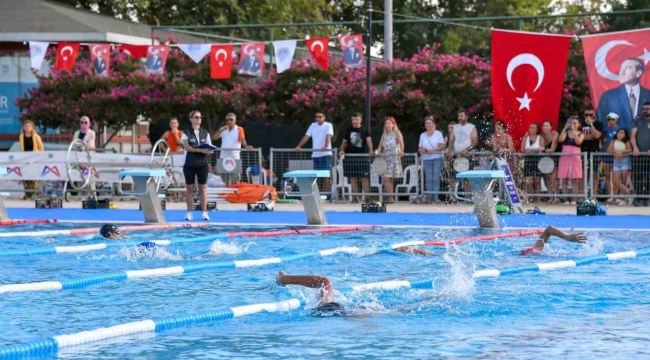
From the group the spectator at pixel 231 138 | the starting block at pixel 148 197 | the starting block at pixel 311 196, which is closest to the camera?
the starting block at pixel 311 196

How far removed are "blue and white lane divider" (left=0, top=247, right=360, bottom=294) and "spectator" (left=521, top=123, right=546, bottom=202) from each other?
730cm

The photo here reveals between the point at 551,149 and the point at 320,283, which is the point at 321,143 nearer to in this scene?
the point at 551,149

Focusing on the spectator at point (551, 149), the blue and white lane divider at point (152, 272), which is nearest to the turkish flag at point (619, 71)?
the spectator at point (551, 149)

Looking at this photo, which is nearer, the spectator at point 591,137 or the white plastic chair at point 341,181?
the spectator at point 591,137

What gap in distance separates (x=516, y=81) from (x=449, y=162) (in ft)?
7.76

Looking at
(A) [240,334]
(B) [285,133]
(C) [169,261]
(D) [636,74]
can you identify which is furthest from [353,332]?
(B) [285,133]

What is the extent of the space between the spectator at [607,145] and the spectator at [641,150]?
0.39 metres

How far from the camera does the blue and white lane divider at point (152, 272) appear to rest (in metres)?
9.89

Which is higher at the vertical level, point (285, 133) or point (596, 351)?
point (285, 133)

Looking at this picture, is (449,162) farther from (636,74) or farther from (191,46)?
(191,46)

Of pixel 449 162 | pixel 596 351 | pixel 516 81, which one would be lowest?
pixel 596 351

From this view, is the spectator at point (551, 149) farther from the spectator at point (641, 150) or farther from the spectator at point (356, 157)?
the spectator at point (356, 157)

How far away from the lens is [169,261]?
1242 cm

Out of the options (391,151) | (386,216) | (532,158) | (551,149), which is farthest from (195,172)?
(551,149)
